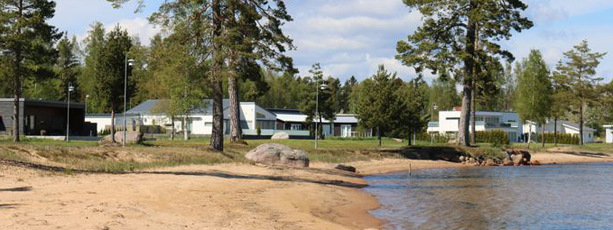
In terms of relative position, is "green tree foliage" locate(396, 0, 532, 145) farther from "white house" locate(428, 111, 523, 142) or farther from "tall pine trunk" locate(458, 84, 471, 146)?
"white house" locate(428, 111, 523, 142)

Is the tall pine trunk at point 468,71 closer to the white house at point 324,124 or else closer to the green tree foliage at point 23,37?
the green tree foliage at point 23,37

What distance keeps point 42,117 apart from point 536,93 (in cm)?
5576

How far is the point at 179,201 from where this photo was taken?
1625 centimetres

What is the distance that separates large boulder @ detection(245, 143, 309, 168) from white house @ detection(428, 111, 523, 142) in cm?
6689

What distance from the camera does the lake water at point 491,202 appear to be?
1798cm

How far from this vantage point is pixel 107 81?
48.6 meters

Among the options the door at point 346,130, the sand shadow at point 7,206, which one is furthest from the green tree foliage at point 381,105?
the sand shadow at point 7,206

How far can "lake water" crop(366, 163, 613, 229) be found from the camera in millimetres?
17984

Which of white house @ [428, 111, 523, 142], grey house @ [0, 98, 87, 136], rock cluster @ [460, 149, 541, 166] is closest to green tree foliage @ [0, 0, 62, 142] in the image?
grey house @ [0, 98, 87, 136]

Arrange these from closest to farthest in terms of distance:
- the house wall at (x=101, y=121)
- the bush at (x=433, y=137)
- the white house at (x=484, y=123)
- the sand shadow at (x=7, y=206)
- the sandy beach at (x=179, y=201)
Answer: the sandy beach at (x=179, y=201) < the sand shadow at (x=7, y=206) < the bush at (x=433, y=137) < the house wall at (x=101, y=121) < the white house at (x=484, y=123)

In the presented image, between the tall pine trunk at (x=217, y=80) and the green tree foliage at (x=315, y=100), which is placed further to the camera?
the green tree foliage at (x=315, y=100)

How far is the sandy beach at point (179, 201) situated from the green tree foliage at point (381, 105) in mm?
33408

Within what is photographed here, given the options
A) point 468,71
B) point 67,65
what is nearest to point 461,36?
point 468,71

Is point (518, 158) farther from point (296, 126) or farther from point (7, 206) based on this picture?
point (296, 126)
